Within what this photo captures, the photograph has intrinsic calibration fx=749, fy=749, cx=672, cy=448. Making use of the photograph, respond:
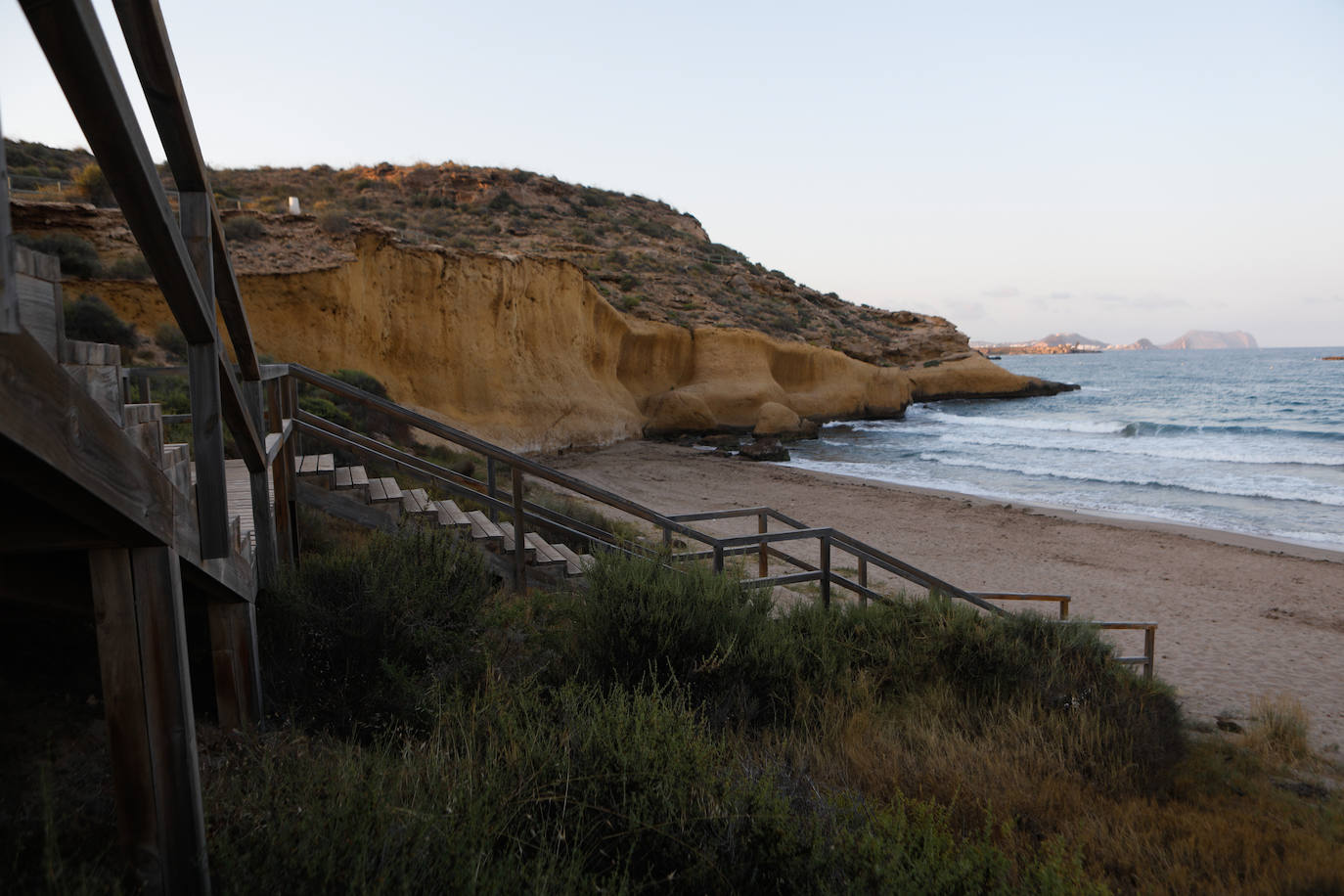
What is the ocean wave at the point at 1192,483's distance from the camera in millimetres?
21219

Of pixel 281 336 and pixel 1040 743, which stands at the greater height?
pixel 281 336

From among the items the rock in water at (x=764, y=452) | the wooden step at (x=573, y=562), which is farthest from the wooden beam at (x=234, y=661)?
the rock in water at (x=764, y=452)


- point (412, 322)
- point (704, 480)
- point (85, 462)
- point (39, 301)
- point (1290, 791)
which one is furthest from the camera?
point (704, 480)


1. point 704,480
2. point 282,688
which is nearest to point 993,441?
point 704,480

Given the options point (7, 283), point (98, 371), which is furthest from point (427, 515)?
point (7, 283)

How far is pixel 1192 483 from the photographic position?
23.4 metres

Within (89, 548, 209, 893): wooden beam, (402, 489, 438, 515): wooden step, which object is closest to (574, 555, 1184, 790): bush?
(402, 489, 438, 515): wooden step

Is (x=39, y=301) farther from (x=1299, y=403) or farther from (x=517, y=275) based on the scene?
(x=1299, y=403)

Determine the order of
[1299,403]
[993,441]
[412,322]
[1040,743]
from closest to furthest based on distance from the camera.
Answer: [1040,743]
[412,322]
[993,441]
[1299,403]

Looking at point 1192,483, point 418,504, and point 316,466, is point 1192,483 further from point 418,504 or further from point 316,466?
point 316,466

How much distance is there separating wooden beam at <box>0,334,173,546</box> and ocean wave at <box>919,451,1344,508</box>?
26.2m

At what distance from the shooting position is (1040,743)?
14.2ft

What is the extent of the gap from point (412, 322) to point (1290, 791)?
66.2 ft

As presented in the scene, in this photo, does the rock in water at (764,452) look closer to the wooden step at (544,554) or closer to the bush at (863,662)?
the wooden step at (544,554)
